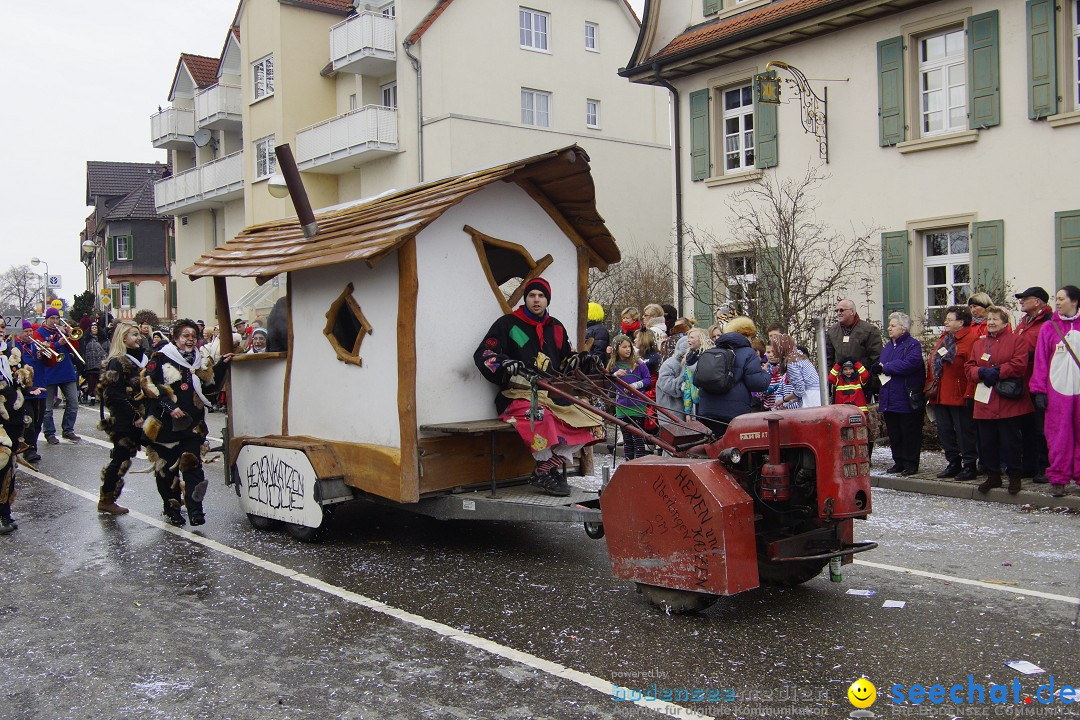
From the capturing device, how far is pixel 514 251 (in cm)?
807

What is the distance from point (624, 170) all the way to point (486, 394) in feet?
77.3

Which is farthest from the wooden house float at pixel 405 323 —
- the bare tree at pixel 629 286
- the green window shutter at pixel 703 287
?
the bare tree at pixel 629 286

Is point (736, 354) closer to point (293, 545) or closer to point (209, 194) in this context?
point (293, 545)

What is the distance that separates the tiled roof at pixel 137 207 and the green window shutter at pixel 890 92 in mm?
50843

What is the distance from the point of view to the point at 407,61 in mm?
27297

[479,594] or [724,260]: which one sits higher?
[724,260]

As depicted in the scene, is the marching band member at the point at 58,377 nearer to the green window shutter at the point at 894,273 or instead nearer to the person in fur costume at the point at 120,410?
the person in fur costume at the point at 120,410

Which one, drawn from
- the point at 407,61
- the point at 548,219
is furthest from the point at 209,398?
the point at 407,61

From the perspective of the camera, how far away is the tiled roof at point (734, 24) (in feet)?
55.1

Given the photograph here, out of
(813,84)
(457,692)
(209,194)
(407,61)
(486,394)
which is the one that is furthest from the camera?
(209,194)

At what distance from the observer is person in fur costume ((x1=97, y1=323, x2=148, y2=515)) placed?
9.10 meters

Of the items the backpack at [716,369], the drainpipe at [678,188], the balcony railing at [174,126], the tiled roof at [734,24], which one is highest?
the balcony railing at [174,126]

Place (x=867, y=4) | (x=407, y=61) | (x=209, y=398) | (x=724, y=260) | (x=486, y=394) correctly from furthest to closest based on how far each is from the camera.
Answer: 1. (x=407, y=61)
2. (x=724, y=260)
3. (x=867, y=4)
4. (x=209, y=398)
5. (x=486, y=394)

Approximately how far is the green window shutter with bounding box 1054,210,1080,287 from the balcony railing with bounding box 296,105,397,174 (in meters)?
18.2
